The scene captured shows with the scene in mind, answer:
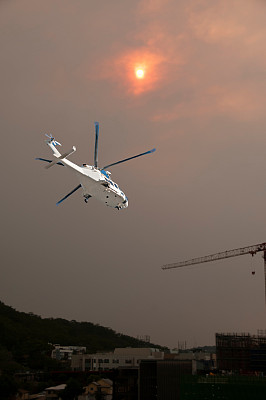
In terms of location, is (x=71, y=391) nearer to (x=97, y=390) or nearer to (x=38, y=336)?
(x=97, y=390)

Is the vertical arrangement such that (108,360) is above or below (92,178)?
below

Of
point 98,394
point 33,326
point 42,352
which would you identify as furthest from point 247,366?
point 33,326

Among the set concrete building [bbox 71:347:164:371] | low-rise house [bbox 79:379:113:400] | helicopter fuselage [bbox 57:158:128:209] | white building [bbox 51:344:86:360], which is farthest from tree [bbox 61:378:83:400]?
helicopter fuselage [bbox 57:158:128:209]

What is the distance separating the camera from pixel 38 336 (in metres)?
115

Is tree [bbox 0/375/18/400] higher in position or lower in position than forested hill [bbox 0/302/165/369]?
lower

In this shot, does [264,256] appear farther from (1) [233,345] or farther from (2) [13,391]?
(2) [13,391]

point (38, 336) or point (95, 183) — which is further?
point (38, 336)

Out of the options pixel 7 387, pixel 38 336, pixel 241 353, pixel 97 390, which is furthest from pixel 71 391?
pixel 38 336

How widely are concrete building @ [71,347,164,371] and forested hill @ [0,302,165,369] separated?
10933mm

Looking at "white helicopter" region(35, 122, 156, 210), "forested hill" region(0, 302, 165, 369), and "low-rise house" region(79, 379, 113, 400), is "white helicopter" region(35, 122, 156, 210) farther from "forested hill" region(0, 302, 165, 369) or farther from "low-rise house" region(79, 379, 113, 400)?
"forested hill" region(0, 302, 165, 369)

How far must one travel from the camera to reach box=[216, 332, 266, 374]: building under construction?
70.0 meters

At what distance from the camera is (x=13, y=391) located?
59.2 metres

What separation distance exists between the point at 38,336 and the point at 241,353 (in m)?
59.4

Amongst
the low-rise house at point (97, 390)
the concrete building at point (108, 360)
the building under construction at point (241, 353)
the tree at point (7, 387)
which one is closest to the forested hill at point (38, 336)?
the concrete building at point (108, 360)
